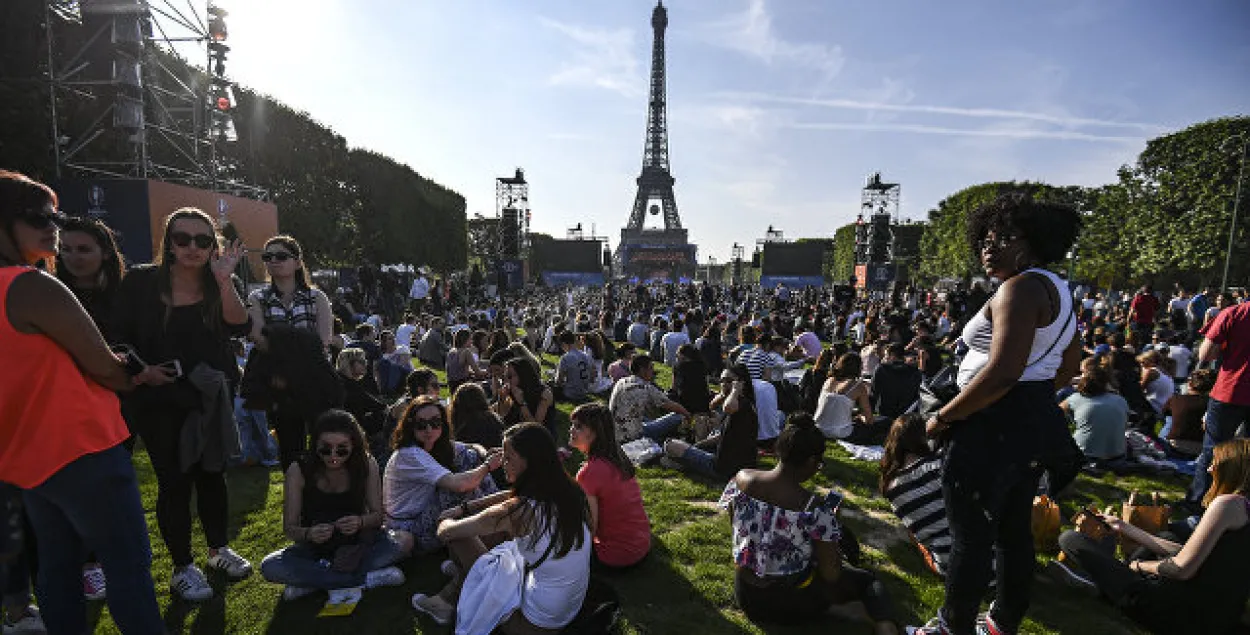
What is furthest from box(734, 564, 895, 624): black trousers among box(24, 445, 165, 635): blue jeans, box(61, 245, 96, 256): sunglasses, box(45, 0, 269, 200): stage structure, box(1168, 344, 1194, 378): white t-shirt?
box(45, 0, 269, 200): stage structure

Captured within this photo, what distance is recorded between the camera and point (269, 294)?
3783 millimetres

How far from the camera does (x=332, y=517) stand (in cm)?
359

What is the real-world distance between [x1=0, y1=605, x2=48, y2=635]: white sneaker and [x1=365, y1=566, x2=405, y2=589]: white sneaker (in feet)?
5.09

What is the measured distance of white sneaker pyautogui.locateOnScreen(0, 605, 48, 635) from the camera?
2996 millimetres

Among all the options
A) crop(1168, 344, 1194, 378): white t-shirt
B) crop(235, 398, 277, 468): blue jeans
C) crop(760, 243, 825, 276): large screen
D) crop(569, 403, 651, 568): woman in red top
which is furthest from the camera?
crop(760, 243, 825, 276): large screen

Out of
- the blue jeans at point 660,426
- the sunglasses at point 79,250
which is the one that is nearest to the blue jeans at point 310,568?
the sunglasses at point 79,250

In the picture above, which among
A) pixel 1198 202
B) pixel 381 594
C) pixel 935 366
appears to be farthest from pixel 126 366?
pixel 1198 202

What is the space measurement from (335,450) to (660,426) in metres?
4.17

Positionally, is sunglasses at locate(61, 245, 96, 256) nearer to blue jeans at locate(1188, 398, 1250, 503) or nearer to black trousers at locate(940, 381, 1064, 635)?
black trousers at locate(940, 381, 1064, 635)

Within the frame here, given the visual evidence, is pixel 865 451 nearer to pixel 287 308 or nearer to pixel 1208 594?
pixel 1208 594

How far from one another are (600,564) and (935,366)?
7410mm

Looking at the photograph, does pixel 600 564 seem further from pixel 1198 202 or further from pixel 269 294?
pixel 1198 202

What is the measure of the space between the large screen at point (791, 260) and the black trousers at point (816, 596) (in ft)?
173

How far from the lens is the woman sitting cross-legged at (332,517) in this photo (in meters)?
3.46
